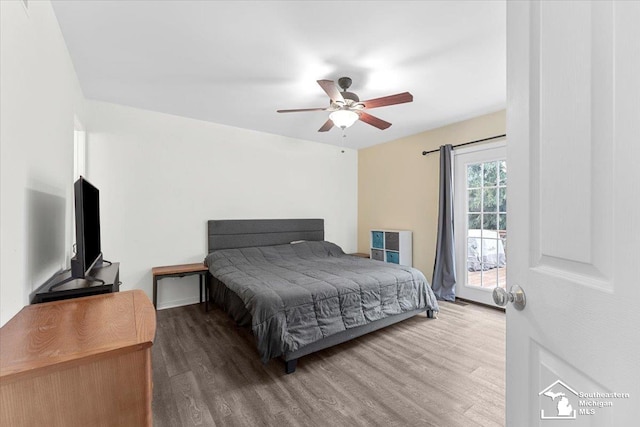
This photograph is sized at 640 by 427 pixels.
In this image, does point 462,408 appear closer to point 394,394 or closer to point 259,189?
point 394,394

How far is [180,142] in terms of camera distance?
12.3 feet

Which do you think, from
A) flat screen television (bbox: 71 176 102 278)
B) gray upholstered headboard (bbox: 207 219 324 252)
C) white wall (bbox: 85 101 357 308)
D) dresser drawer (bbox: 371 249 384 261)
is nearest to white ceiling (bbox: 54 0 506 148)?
white wall (bbox: 85 101 357 308)

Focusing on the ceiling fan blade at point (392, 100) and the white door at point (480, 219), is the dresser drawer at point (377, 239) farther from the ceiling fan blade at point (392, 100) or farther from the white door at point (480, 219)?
the ceiling fan blade at point (392, 100)

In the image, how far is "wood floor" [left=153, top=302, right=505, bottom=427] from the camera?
5.54 ft

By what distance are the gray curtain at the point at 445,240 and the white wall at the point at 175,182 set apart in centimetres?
223

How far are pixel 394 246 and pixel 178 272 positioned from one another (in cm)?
314

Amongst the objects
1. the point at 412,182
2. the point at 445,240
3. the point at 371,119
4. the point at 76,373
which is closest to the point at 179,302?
the point at 76,373

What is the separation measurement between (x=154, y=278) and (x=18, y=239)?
7.11ft

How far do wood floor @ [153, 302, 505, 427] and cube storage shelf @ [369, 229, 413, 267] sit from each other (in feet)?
5.09

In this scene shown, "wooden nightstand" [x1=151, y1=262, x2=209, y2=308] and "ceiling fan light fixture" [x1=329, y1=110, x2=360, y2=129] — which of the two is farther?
"wooden nightstand" [x1=151, y1=262, x2=209, y2=308]

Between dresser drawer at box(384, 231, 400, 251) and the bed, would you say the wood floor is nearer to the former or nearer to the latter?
the bed

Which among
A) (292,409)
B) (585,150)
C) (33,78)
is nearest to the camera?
(585,150)

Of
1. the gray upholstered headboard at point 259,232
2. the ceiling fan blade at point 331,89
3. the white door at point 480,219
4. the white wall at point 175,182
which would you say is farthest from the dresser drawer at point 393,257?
the ceiling fan blade at point 331,89

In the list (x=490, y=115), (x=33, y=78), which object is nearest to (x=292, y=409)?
(x=33, y=78)
